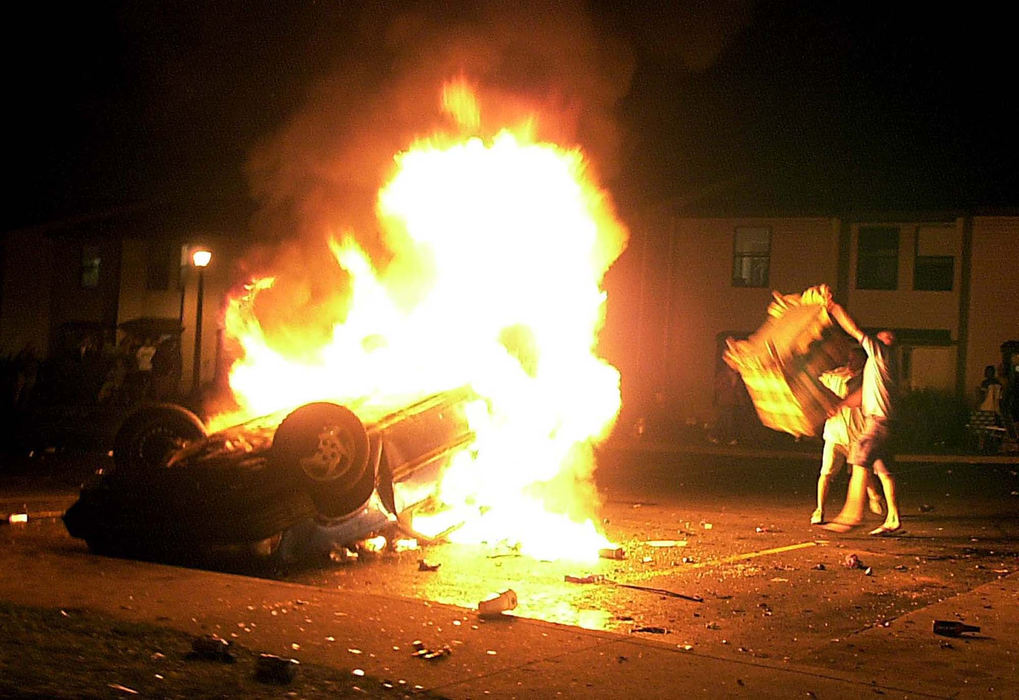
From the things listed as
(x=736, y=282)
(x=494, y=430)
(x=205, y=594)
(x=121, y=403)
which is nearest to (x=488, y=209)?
(x=494, y=430)

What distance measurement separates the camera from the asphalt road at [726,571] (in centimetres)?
785

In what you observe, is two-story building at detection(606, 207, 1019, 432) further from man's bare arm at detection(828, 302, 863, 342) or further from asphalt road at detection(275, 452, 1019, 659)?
man's bare arm at detection(828, 302, 863, 342)

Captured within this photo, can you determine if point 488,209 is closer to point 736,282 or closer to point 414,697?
point 414,697

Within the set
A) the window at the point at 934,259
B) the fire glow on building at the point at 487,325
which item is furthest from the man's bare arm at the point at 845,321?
the window at the point at 934,259

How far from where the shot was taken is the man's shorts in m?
11.4

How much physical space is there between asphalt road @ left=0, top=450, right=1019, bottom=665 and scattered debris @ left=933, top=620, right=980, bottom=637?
0.43m

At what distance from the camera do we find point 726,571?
9.68 metres

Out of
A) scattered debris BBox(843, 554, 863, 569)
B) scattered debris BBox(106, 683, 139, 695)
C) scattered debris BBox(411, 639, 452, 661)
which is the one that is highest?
scattered debris BBox(843, 554, 863, 569)

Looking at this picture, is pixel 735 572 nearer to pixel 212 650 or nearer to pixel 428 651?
pixel 428 651

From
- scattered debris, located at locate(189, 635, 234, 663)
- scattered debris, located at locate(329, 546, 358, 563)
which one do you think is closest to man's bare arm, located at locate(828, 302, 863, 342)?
scattered debris, located at locate(329, 546, 358, 563)

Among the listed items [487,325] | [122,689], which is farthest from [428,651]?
[487,325]

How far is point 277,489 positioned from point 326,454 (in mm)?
444

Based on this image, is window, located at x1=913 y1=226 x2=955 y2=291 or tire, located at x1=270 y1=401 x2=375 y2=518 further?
window, located at x1=913 y1=226 x2=955 y2=291

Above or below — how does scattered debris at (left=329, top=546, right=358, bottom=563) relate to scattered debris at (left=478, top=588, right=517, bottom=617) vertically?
below
